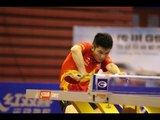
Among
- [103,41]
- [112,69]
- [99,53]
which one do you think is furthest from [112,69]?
[103,41]

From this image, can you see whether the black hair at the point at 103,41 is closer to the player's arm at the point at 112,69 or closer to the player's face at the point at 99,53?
the player's face at the point at 99,53

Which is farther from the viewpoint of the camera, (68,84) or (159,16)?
(159,16)

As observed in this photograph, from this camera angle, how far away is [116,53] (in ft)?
22.5

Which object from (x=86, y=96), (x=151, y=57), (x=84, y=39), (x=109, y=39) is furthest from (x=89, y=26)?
(x=86, y=96)

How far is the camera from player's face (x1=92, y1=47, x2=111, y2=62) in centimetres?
411

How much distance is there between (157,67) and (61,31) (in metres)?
1.72

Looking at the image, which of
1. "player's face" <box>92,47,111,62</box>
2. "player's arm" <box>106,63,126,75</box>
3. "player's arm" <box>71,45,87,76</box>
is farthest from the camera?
"player's arm" <box>106,63,126,75</box>

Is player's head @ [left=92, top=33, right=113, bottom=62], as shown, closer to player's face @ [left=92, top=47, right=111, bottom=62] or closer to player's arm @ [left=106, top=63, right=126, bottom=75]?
player's face @ [left=92, top=47, right=111, bottom=62]

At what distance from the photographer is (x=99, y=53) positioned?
414 centimetres

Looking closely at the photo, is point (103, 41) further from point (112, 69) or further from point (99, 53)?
point (112, 69)

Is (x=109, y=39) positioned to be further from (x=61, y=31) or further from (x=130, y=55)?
(x=61, y=31)

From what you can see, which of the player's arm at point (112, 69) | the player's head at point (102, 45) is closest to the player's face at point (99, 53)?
the player's head at point (102, 45)

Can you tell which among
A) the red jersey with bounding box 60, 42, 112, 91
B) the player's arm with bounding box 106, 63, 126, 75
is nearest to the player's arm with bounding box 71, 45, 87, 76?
the red jersey with bounding box 60, 42, 112, 91
